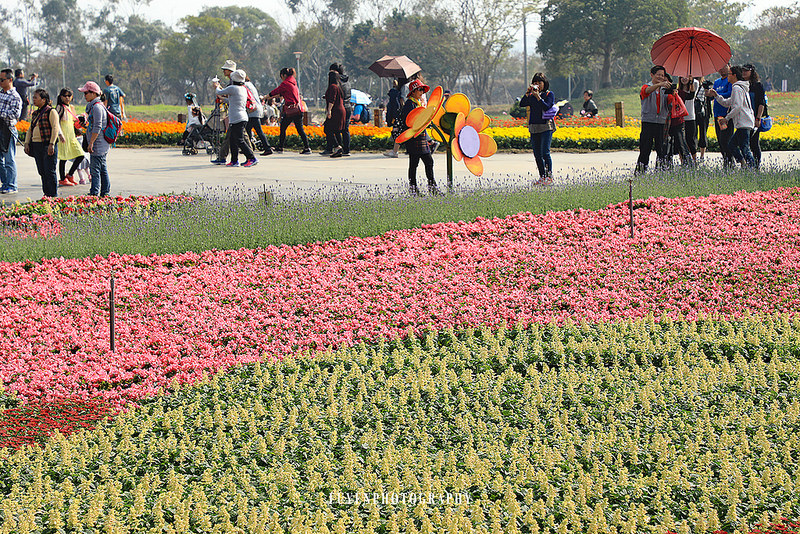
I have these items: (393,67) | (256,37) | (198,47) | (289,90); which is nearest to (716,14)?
(198,47)

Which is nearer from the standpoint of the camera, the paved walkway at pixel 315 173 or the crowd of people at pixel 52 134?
the crowd of people at pixel 52 134

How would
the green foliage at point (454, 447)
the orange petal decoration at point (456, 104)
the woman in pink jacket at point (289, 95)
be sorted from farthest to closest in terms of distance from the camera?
the woman in pink jacket at point (289, 95)
the orange petal decoration at point (456, 104)
the green foliage at point (454, 447)

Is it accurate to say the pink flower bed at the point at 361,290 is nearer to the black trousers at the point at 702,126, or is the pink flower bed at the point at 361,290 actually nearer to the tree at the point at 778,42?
the black trousers at the point at 702,126

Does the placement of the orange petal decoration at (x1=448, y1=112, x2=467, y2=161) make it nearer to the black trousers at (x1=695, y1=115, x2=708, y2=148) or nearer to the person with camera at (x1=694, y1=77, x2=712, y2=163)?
the person with camera at (x1=694, y1=77, x2=712, y2=163)

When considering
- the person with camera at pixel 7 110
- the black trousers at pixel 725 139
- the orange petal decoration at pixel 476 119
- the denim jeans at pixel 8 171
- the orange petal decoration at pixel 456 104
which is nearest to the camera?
the orange petal decoration at pixel 456 104

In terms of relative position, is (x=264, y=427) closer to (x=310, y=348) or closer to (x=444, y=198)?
(x=310, y=348)

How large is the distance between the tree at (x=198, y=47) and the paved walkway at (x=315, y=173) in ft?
176

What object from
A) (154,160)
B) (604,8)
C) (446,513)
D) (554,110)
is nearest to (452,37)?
(604,8)

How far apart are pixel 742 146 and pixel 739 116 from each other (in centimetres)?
50

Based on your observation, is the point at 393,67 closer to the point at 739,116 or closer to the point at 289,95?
the point at 289,95

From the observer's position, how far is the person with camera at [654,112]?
42.9 ft

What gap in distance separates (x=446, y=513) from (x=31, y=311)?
4.34 metres

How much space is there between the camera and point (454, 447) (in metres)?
4.39

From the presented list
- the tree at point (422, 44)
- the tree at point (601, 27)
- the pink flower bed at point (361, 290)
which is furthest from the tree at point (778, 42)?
the pink flower bed at point (361, 290)
